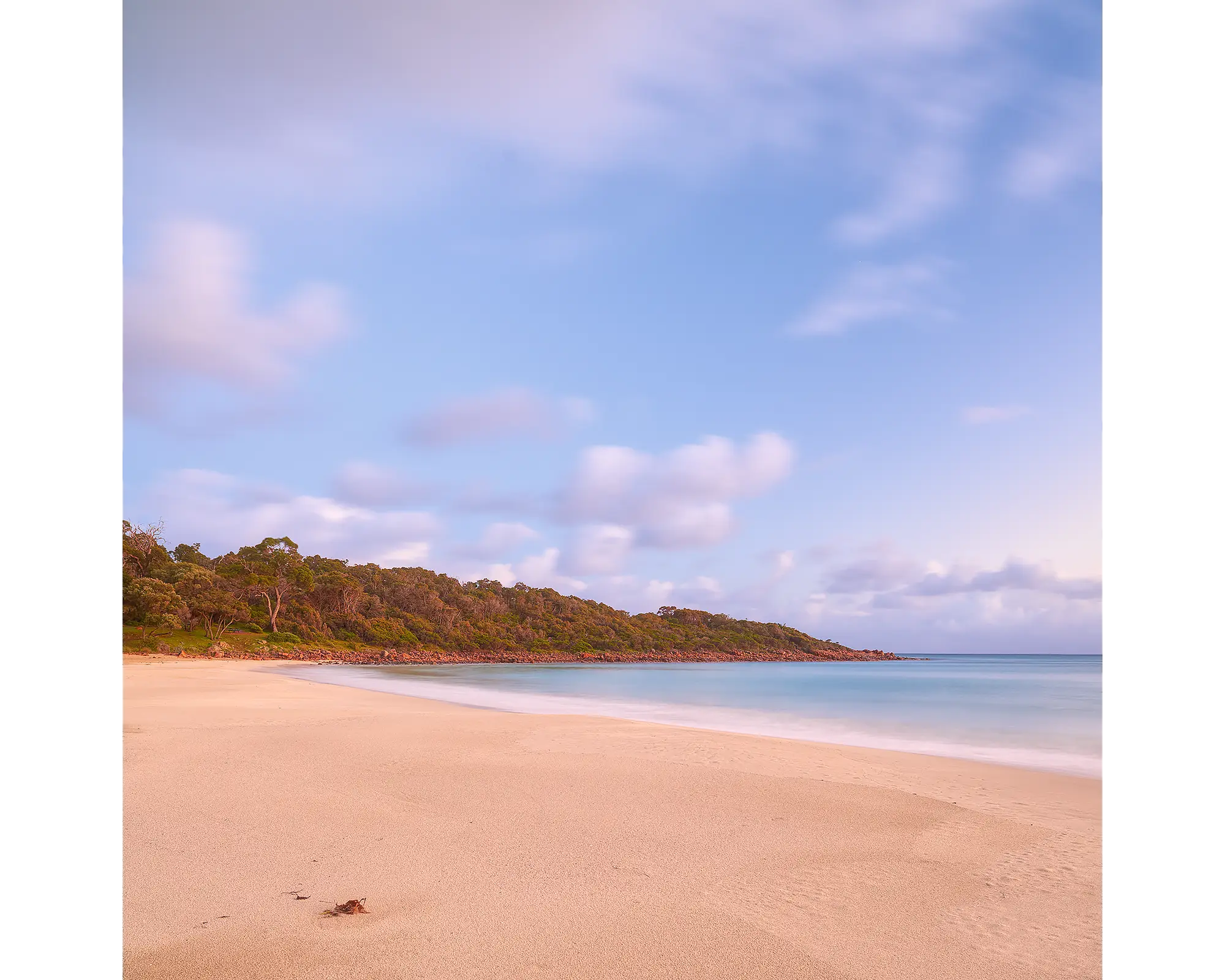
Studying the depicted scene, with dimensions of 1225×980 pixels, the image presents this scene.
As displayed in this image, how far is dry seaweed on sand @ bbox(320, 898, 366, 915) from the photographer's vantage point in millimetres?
1813

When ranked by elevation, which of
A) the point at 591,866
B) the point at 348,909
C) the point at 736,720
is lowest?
the point at 736,720

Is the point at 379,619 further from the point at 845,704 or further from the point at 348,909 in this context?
the point at 348,909

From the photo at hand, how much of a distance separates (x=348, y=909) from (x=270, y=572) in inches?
1191

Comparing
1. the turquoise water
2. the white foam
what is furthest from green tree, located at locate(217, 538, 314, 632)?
the white foam

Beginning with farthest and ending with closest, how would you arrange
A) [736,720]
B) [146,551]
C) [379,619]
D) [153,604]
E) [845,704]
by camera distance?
[379,619] < [146,551] < [153,604] < [845,704] < [736,720]

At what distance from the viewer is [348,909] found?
72.1 inches

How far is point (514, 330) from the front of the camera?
20.4ft

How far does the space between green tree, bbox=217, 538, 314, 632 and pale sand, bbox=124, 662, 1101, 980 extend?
985 inches

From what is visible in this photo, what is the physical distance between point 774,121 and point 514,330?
11.2 feet
